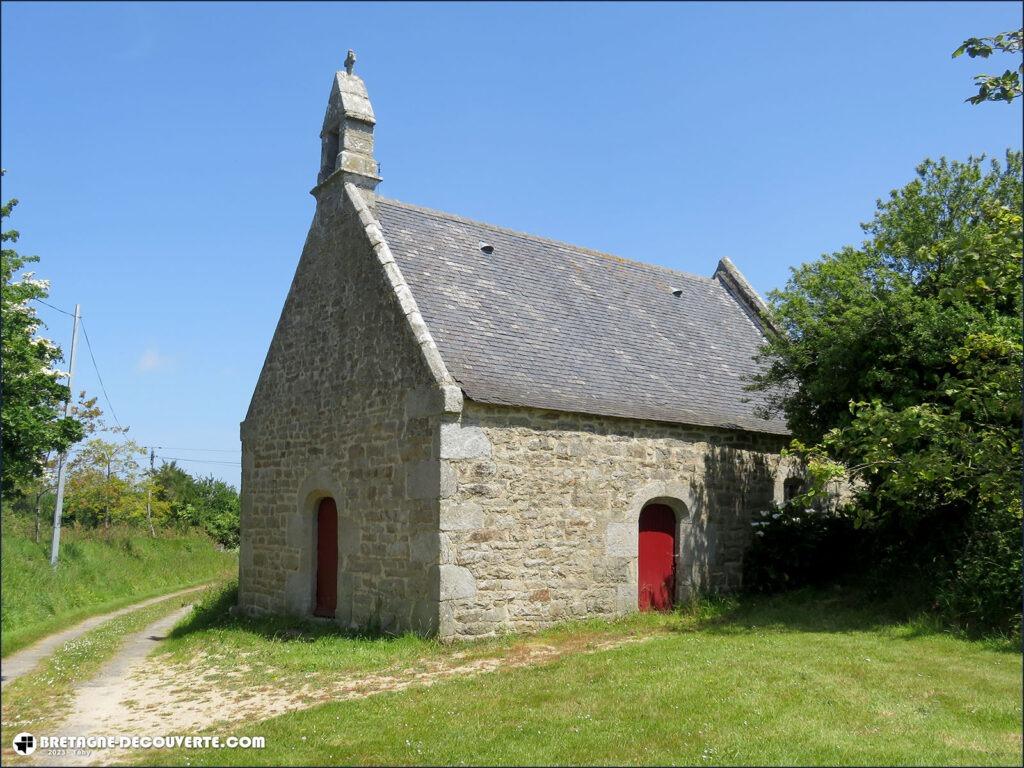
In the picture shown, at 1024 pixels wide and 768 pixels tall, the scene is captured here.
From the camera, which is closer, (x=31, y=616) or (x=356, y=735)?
(x=31, y=616)

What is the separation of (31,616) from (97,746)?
1411 millimetres

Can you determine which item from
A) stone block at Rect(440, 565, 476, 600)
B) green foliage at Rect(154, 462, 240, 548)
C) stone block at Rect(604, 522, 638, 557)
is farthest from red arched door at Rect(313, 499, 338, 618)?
green foliage at Rect(154, 462, 240, 548)

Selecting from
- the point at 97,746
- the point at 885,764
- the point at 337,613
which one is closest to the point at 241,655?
the point at 337,613

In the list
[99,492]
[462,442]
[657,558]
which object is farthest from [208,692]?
[99,492]

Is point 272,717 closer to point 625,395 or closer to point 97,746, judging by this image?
point 97,746

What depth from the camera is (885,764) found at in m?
6.23

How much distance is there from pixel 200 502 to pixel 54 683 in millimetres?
25135

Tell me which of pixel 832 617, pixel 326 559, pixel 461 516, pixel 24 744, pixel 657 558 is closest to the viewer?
pixel 24 744

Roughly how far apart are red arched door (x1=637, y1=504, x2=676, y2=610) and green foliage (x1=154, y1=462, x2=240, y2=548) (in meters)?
22.2

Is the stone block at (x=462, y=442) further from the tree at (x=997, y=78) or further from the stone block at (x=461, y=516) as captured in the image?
the tree at (x=997, y=78)

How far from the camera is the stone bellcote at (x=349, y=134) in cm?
1506

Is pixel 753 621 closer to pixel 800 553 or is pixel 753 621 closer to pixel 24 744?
pixel 800 553

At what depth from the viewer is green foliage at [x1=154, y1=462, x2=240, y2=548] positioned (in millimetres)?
31922

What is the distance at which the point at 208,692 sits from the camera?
9727 millimetres
